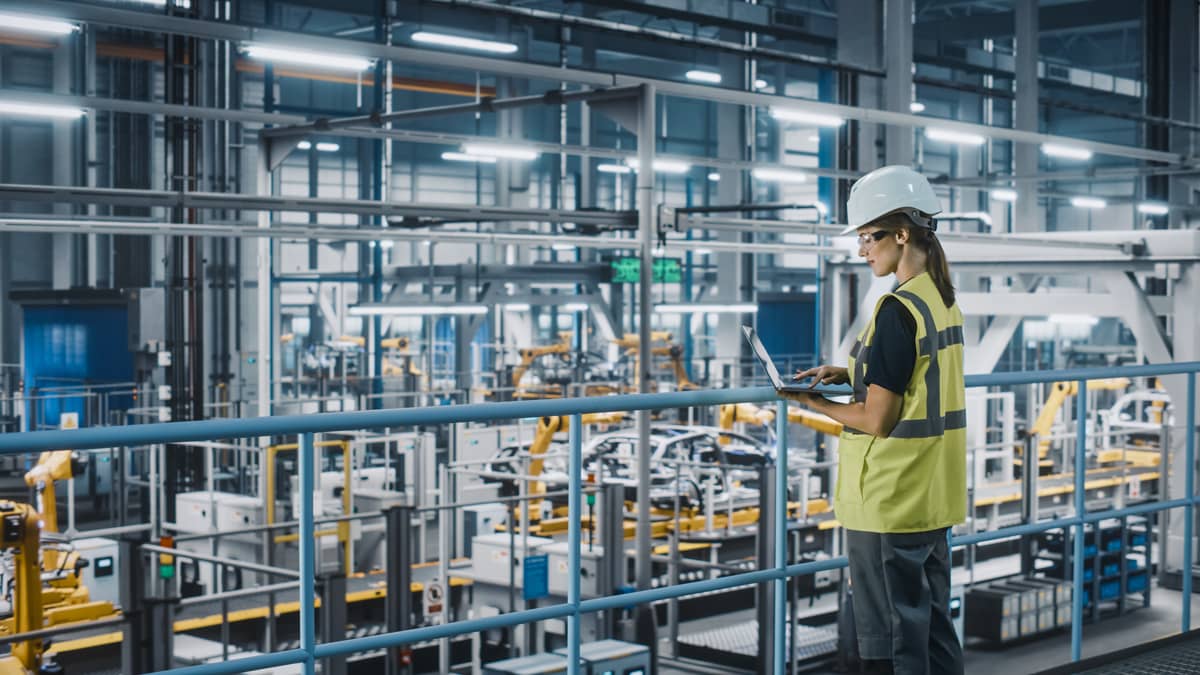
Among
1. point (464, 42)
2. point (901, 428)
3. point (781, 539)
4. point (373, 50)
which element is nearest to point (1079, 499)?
point (781, 539)

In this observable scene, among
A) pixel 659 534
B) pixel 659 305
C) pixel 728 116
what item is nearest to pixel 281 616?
pixel 659 534

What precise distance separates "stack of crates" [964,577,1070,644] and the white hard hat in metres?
7.81

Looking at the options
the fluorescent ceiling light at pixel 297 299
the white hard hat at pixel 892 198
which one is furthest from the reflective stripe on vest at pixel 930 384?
the fluorescent ceiling light at pixel 297 299

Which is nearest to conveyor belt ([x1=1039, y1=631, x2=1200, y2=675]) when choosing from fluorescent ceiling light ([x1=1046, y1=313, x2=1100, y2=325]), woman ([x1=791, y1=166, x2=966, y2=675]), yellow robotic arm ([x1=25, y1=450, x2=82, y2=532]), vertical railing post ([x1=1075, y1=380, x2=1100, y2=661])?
vertical railing post ([x1=1075, y1=380, x2=1100, y2=661])

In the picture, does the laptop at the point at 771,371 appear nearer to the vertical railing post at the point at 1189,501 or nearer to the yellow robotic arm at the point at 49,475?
the vertical railing post at the point at 1189,501

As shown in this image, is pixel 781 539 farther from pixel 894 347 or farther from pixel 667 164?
pixel 667 164

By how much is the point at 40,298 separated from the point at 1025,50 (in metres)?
14.5

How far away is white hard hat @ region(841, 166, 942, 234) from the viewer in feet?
9.96

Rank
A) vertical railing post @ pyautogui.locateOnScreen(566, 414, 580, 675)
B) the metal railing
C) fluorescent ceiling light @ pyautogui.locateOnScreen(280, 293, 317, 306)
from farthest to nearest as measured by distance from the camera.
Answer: fluorescent ceiling light @ pyautogui.locateOnScreen(280, 293, 317, 306) < vertical railing post @ pyautogui.locateOnScreen(566, 414, 580, 675) < the metal railing

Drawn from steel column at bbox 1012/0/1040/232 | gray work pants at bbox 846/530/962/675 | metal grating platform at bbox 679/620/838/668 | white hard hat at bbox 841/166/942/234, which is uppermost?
steel column at bbox 1012/0/1040/232

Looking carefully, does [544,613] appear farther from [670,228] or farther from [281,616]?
[281,616]

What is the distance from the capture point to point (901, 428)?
10.00ft

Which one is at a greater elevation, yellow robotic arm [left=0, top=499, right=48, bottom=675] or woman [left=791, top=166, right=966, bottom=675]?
woman [left=791, top=166, right=966, bottom=675]

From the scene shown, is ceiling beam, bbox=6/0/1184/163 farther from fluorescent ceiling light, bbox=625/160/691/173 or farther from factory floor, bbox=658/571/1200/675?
factory floor, bbox=658/571/1200/675
